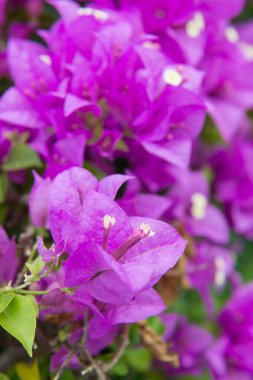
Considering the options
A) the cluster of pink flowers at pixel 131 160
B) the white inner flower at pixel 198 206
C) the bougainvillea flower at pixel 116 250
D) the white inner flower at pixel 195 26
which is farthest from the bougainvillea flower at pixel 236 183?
the bougainvillea flower at pixel 116 250

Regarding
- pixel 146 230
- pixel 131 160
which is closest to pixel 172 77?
pixel 131 160

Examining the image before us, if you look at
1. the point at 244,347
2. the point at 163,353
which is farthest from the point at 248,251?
the point at 163,353

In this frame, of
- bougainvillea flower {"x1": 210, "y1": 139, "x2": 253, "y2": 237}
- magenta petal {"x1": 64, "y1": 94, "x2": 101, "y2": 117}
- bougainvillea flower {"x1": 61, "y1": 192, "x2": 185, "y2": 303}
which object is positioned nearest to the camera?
bougainvillea flower {"x1": 61, "y1": 192, "x2": 185, "y2": 303}

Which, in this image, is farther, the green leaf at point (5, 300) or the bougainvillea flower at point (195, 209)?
the bougainvillea flower at point (195, 209)

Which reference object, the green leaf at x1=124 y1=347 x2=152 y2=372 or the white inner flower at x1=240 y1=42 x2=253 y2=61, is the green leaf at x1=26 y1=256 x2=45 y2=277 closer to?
the green leaf at x1=124 y1=347 x2=152 y2=372

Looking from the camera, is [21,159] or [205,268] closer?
[21,159]

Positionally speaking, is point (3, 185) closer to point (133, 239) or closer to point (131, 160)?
point (131, 160)

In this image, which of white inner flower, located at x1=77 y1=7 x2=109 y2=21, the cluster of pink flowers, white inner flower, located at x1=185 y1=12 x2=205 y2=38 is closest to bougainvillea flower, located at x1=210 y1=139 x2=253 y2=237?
the cluster of pink flowers

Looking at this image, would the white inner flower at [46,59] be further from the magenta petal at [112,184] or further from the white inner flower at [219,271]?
the white inner flower at [219,271]
